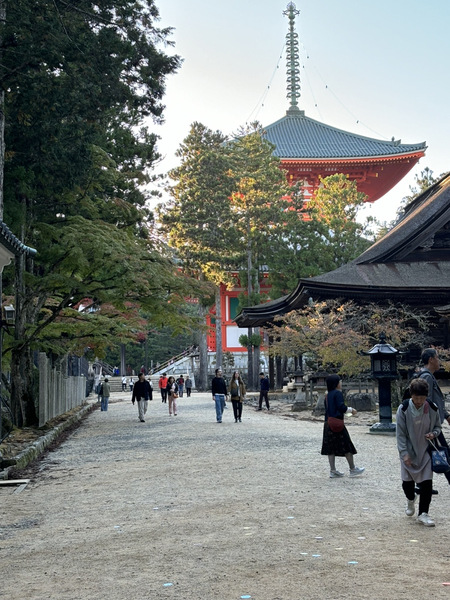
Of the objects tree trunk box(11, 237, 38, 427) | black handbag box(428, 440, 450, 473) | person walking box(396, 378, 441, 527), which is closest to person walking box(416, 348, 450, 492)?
person walking box(396, 378, 441, 527)

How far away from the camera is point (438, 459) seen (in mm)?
6723

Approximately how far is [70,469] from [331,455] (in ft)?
14.8

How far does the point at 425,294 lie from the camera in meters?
29.7

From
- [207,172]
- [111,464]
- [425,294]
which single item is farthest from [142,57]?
[207,172]

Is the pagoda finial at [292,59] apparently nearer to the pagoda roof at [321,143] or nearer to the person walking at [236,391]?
the pagoda roof at [321,143]

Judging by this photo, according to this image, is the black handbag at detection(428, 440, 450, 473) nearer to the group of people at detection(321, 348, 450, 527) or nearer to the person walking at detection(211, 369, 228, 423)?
the group of people at detection(321, 348, 450, 527)

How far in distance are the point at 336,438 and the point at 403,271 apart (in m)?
22.2

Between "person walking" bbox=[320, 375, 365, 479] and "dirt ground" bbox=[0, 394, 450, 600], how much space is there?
0.21 metres

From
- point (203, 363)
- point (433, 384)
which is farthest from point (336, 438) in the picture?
point (203, 363)

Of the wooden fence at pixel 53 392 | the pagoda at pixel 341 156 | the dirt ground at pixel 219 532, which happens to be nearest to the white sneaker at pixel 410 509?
the dirt ground at pixel 219 532

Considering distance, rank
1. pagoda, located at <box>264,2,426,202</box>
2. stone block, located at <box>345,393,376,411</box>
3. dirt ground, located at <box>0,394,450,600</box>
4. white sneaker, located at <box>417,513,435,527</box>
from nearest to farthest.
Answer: dirt ground, located at <box>0,394,450,600</box>
white sneaker, located at <box>417,513,435,527</box>
stone block, located at <box>345,393,376,411</box>
pagoda, located at <box>264,2,426,202</box>

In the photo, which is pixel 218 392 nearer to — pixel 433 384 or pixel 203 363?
pixel 433 384

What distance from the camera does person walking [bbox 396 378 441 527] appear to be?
265 inches

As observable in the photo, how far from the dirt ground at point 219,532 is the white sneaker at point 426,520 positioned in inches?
3.7
